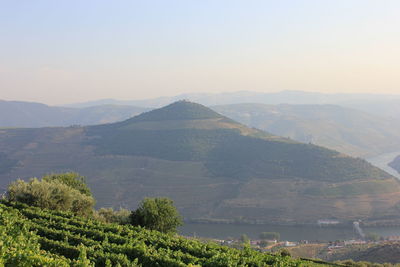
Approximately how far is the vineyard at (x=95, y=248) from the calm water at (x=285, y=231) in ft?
244

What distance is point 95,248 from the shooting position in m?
21.4

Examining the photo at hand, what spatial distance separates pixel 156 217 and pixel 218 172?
109 meters

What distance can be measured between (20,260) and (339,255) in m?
66.7

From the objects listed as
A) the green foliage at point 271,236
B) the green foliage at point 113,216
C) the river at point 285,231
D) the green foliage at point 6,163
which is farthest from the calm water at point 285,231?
the green foliage at point 6,163

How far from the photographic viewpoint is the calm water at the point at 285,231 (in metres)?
98.9

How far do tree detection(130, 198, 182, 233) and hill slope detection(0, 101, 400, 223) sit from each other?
73.3 meters

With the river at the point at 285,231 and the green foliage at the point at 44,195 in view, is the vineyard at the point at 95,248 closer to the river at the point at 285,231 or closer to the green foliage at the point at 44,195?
the green foliage at the point at 44,195

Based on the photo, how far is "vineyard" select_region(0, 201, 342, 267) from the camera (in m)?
14.5

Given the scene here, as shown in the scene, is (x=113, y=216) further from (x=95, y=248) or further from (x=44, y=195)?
(x=95, y=248)

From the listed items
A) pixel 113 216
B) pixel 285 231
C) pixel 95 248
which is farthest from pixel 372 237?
pixel 95 248

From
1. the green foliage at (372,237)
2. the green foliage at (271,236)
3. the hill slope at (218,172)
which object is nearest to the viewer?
the green foliage at (372,237)

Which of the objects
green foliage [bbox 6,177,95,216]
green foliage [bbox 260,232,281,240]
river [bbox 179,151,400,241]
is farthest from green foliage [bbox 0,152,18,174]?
green foliage [bbox 6,177,95,216]

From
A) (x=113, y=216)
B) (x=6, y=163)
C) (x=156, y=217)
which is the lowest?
(x=6, y=163)

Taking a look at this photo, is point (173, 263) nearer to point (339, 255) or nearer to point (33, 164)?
point (339, 255)
